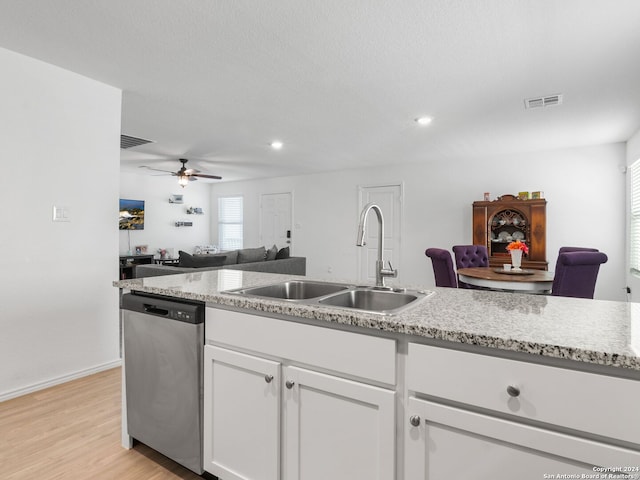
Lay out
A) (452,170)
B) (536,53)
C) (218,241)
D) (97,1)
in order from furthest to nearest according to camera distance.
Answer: (218,241), (452,170), (536,53), (97,1)

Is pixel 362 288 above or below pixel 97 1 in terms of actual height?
below

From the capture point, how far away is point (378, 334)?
1.14 m

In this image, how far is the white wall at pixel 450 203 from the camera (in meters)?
4.93

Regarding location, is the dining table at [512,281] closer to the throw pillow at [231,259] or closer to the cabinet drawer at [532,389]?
the cabinet drawer at [532,389]

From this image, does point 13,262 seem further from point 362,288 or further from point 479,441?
point 479,441

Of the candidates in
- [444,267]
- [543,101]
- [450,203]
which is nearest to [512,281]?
[444,267]

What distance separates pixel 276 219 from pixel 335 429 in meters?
7.03

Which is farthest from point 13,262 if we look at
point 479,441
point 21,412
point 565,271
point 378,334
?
point 565,271

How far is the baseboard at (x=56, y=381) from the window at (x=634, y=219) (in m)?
5.72

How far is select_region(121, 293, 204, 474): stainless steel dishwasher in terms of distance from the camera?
5.19 ft

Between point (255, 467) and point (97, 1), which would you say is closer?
point (255, 467)

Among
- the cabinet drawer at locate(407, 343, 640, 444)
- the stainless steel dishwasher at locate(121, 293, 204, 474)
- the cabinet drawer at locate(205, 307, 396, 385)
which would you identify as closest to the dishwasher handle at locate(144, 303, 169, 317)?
the stainless steel dishwasher at locate(121, 293, 204, 474)

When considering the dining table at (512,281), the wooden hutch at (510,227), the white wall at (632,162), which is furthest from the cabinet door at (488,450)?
the wooden hutch at (510,227)

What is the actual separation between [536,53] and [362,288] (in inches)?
83.4
